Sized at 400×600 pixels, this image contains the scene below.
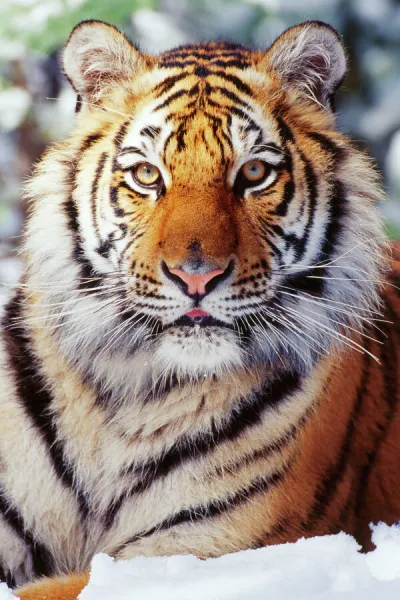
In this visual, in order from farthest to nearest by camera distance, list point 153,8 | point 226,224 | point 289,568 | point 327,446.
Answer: point 153,8 < point 327,446 < point 226,224 < point 289,568

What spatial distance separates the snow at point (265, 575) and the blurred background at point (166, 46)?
2.59 m

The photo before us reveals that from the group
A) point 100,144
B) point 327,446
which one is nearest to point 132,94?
point 100,144

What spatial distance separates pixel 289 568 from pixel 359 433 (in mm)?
526

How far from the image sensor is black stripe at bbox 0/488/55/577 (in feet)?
5.54

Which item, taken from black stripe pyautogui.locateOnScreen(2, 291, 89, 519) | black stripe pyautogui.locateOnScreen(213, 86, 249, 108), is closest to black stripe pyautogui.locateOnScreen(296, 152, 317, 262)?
black stripe pyautogui.locateOnScreen(213, 86, 249, 108)

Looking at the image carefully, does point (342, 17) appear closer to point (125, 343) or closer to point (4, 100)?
point (4, 100)

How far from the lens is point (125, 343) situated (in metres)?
1.74

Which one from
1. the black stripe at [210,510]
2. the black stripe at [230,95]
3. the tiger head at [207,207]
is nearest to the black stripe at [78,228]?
the tiger head at [207,207]

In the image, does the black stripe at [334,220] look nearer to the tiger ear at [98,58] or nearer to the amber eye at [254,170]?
the amber eye at [254,170]

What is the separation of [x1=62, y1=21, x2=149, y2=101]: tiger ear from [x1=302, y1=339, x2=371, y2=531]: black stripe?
75 centimetres

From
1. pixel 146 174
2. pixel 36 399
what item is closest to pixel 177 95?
pixel 146 174

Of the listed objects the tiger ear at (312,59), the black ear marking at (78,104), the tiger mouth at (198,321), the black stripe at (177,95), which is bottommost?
the tiger mouth at (198,321)

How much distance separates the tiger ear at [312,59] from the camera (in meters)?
1.75

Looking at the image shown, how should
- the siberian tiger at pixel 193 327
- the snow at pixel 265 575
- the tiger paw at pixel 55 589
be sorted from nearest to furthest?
the snow at pixel 265 575 → the tiger paw at pixel 55 589 → the siberian tiger at pixel 193 327
